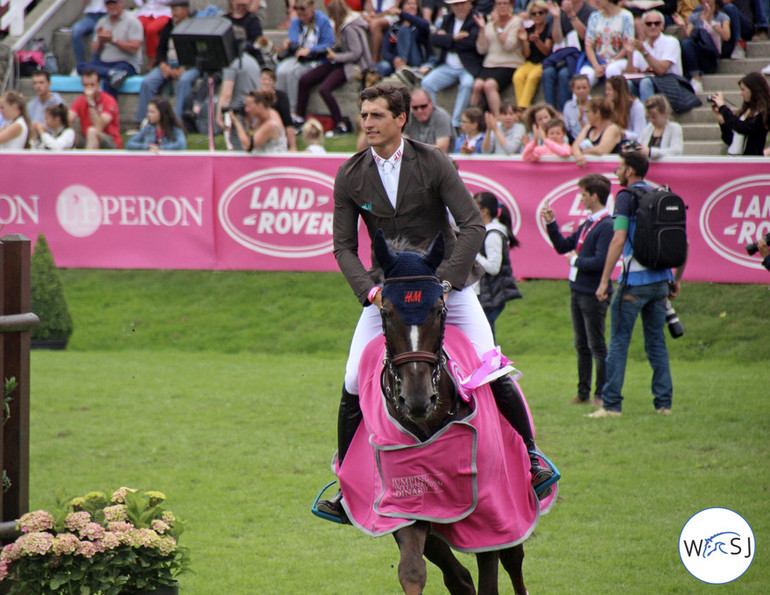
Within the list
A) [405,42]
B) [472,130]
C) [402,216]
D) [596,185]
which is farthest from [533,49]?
[402,216]

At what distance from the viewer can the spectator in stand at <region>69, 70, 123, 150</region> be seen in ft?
58.9

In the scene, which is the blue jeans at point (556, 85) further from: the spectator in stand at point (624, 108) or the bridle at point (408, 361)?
the bridle at point (408, 361)

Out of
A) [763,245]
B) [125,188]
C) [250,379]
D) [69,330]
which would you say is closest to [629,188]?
[763,245]

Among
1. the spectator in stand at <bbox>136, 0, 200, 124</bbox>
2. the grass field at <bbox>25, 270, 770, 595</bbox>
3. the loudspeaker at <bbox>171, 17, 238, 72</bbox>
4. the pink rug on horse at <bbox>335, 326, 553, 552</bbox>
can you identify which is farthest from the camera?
the spectator in stand at <bbox>136, 0, 200, 124</bbox>

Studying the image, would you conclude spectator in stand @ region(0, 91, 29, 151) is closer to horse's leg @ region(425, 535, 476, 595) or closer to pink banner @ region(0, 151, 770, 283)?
pink banner @ region(0, 151, 770, 283)

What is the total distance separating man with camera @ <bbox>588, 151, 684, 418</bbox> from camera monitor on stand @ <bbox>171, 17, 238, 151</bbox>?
8.83 metres

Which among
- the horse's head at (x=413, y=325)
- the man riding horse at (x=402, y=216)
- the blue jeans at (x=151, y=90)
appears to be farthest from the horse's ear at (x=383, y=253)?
the blue jeans at (x=151, y=90)

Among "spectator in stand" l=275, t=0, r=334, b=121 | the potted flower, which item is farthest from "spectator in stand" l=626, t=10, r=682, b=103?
the potted flower

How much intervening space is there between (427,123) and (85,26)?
10.7 metres

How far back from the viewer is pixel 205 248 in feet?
47.4

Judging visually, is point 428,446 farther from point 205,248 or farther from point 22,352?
point 205,248

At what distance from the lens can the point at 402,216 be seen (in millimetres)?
5340
